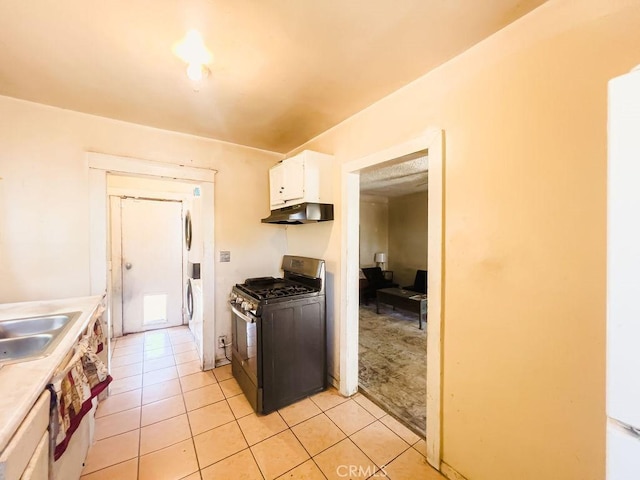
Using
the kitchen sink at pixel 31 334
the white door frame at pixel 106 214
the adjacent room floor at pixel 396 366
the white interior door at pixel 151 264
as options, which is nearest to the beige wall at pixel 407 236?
the adjacent room floor at pixel 396 366

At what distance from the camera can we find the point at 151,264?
3.79 m

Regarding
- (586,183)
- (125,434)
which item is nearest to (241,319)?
(125,434)

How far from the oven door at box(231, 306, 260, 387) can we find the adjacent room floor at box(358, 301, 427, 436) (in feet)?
3.52

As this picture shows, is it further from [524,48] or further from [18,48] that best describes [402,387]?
[18,48]

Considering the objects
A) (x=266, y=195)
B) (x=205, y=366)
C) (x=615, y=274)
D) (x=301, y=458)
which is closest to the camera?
(x=615, y=274)

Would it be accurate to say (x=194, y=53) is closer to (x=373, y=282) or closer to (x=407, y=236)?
(x=373, y=282)

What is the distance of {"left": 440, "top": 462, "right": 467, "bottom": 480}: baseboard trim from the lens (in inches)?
57.3

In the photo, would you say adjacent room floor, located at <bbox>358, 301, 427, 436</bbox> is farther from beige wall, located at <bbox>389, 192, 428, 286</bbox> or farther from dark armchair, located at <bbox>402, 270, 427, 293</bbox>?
beige wall, located at <bbox>389, 192, 428, 286</bbox>

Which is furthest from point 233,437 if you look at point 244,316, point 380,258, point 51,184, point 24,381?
point 380,258

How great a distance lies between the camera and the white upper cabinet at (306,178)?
2.26 meters

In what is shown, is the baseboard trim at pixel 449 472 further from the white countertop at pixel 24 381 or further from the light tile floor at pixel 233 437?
the white countertop at pixel 24 381

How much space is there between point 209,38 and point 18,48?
1.09 metres

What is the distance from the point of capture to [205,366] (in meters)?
2.71

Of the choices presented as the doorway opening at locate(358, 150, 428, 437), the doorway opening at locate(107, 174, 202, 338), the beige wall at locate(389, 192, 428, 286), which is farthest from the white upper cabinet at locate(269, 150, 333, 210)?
the beige wall at locate(389, 192, 428, 286)
